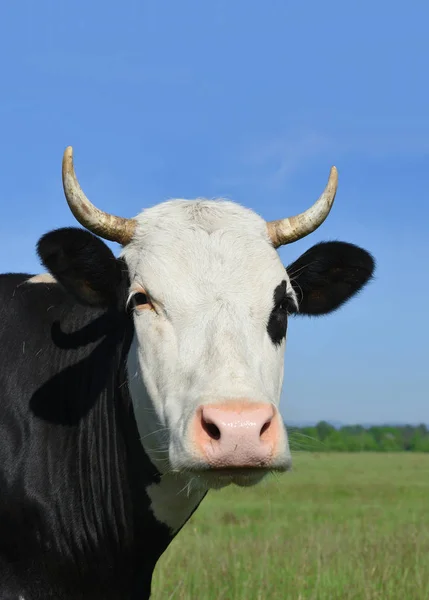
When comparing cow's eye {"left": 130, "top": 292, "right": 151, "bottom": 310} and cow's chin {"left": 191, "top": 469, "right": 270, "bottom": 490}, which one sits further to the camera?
cow's eye {"left": 130, "top": 292, "right": 151, "bottom": 310}

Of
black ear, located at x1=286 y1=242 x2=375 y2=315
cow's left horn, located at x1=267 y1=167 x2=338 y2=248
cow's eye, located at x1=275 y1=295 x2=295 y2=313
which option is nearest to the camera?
cow's eye, located at x1=275 y1=295 x2=295 y2=313

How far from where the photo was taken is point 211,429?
4.53 metres

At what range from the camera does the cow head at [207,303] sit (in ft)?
15.0

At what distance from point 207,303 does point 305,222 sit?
1424 mm

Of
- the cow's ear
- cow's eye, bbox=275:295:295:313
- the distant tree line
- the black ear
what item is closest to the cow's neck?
the cow's ear

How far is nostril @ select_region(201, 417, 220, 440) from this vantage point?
450 cm

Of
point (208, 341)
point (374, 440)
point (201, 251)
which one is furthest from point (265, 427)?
point (374, 440)

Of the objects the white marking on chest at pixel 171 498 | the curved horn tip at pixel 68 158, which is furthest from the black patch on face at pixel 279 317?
the curved horn tip at pixel 68 158

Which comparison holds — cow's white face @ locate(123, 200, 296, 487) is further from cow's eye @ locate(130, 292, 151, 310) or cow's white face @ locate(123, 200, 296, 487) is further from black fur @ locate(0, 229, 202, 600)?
black fur @ locate(0, 229, 202, 600)

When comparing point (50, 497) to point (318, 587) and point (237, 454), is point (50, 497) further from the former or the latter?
point (318, 587)

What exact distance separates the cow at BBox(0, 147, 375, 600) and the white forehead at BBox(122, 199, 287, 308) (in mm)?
12

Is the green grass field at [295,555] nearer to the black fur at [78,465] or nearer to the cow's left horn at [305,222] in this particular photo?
the black fur at [78,465]

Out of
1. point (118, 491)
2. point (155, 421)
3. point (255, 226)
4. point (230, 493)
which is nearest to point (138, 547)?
point (118, 491)

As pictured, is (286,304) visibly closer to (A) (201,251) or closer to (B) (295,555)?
(A) (201,251)
